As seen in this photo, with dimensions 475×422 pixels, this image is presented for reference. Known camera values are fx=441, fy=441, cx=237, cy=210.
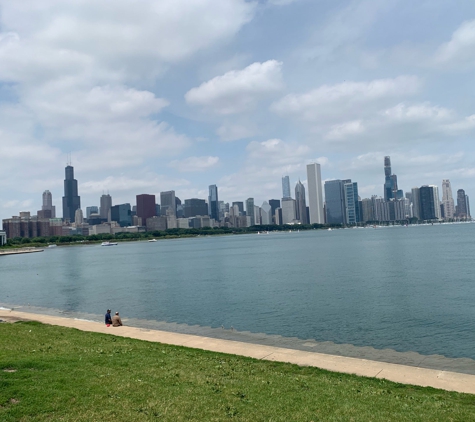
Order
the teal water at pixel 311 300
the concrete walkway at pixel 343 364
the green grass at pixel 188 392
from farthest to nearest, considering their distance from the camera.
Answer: the teal water at pixel 311 300, the concrete walkway at pixel 343 364, the green grass at pixel 188 392

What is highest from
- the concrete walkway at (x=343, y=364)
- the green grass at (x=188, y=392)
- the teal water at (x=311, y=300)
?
the green grass at (x=188, y=392)

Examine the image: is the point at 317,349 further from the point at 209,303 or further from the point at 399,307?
the point at 209,303

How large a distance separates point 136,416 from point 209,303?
115 ft

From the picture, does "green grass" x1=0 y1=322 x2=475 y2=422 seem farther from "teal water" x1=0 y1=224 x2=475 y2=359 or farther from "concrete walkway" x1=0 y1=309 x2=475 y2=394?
"teal water" x1=0 y1=224 x2=475 y2=359

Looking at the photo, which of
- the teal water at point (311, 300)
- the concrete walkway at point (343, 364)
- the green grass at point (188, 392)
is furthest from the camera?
the teal water at point (311, 300)

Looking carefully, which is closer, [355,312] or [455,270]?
[355,312]

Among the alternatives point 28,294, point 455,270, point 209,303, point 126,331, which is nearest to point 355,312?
point 209,303

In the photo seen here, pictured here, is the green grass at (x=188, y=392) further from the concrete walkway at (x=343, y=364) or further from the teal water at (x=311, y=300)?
the teal water at (x=311, y=300)

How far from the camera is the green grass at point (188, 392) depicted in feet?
35.2

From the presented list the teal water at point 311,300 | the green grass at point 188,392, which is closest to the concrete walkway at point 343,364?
the green grass at point 188,392

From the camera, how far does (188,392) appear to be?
12.4m

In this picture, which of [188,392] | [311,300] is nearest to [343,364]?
[188,392]

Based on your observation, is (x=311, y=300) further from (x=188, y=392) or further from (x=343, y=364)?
(x=188, y=392)

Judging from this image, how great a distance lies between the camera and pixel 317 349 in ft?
82.4
